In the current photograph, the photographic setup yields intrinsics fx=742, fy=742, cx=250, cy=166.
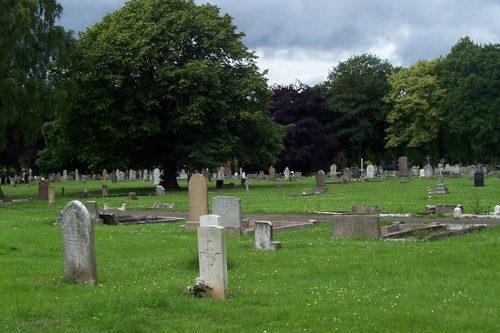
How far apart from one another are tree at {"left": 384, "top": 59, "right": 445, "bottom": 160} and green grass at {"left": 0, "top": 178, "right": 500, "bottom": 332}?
65.6 meters

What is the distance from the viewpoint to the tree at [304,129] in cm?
8250

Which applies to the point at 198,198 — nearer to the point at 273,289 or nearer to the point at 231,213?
the point at 231,213

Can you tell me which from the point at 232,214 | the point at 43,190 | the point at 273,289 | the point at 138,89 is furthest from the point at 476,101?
the point at 273,289

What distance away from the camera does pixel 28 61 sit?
132ft

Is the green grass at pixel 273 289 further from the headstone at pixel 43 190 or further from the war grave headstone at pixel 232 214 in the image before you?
the headstone at pixel 43 190

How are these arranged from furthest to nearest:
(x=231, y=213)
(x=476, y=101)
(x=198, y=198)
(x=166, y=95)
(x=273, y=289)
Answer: (x=476, y=101), (x=166, y=95), (x=198, y=198), (x=231, y=213), (x=273, y=289)

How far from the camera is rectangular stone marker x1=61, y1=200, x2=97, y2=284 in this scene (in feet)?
36.0

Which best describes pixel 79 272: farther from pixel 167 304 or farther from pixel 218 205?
pixel 218 205

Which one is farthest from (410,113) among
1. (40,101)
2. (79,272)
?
(79,272)

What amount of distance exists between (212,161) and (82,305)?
123ft

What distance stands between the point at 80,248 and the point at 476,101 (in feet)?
218

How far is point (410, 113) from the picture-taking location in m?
81.7

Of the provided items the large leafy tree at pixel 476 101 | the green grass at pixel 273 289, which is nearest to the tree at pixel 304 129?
the large leafy tree at pixel 476 101

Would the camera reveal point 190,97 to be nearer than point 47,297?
No
